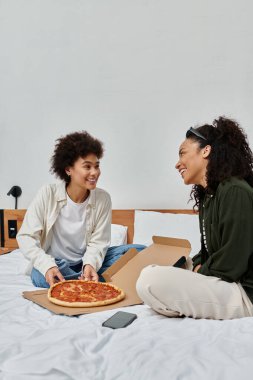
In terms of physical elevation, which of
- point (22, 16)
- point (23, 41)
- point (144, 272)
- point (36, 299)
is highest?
point (22, 16)

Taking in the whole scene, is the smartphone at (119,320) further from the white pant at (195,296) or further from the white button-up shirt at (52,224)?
the white button-up shirt at (52,224)

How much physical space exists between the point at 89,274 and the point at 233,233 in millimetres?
835

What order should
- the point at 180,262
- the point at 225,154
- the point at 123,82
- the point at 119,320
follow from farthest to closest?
1. the point at 123,82
2. the point at 180,262
3. the point at 225,154
4. the point at 119,320

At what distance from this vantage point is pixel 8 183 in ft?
10.3

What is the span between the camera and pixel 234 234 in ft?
4.58

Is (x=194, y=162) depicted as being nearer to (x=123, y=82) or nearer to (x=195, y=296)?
(x=195, y=296)

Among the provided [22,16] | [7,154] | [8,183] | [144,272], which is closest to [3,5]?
[22,16]

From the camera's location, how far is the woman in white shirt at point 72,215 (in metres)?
2.04

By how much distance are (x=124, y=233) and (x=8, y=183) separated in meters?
1.10

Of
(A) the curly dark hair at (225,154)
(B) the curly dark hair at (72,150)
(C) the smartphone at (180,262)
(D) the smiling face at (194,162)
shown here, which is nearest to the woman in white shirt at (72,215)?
(B) the curly dark hair at (72,150)

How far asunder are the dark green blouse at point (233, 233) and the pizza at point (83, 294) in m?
0.43

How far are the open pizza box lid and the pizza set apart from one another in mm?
20

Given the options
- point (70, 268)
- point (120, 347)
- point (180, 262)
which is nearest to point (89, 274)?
point (70, 268)

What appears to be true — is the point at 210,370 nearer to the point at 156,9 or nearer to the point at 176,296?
the point at 176,296
